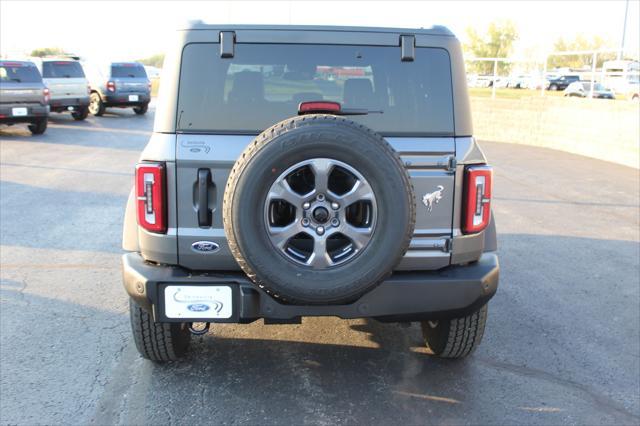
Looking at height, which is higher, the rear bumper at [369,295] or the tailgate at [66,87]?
the tailgate at [66,87]

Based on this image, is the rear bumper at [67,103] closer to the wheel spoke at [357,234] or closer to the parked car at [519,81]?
the parked car at [519,81]

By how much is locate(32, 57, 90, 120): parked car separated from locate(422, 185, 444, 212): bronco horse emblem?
19.8 metres

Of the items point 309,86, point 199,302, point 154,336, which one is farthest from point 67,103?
point 199,302

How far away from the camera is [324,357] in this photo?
4.34 metres

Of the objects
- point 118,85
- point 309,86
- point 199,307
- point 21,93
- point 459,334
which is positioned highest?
point 309,86

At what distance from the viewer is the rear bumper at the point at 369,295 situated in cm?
346

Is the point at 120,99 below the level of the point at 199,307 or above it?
above

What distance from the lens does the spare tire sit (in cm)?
315

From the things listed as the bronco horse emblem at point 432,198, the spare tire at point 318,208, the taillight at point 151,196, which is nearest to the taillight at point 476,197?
the bronco horse emblem at point 432,198

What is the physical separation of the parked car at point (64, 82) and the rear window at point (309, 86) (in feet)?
62.8

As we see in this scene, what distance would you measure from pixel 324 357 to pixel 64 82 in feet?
63.6

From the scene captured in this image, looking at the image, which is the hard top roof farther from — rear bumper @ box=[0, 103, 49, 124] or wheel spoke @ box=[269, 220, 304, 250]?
wheel spoke @ box=[269, 220, 304, 250]

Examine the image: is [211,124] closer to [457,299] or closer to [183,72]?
[183,72]

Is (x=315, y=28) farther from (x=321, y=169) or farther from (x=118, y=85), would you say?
(x=118, y=85)
